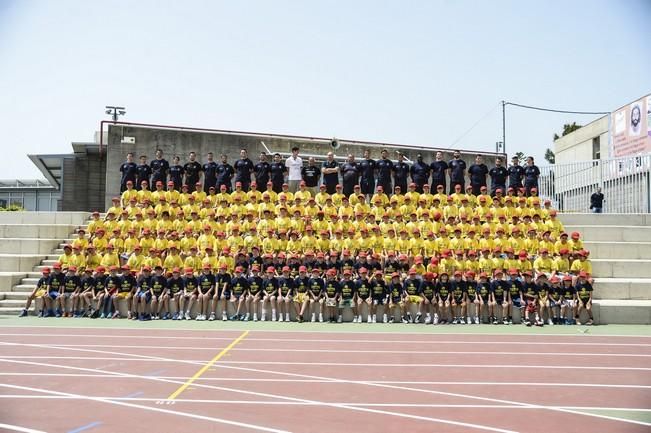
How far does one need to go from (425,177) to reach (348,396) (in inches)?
462

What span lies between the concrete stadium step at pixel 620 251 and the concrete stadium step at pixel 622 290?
201 cm

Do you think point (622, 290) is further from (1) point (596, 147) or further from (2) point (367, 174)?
(1) point (596, 147)

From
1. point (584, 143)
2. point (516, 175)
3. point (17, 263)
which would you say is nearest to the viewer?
point (17, 263)

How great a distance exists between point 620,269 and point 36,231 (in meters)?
Result: 15.7

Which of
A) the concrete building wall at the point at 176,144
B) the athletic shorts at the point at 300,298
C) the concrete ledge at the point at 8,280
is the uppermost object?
the concrete building wall at the point at 176,144

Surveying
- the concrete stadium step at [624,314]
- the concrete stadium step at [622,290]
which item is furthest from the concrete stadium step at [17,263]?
the concrete stadium step at [622,290]

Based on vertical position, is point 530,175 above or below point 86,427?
above

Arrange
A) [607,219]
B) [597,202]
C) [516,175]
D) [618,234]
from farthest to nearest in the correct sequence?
[597,202] → [607,219] → [516,175] → [618,234]

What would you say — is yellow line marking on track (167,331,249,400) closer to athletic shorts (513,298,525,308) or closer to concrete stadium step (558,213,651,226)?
athletic shorts (513,298,525,308)

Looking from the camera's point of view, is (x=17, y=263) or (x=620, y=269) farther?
(x=17, y=263)

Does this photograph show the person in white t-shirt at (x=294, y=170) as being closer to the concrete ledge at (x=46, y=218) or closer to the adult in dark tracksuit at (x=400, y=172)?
the adult in dark tracksuit at (x=400, y=172)

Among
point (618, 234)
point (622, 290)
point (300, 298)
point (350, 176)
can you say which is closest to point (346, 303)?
point (300, 298)

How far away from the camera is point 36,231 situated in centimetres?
1698

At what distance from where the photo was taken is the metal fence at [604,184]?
59.7 feet
